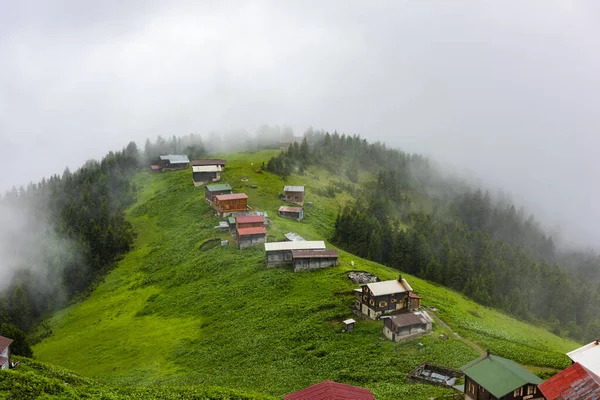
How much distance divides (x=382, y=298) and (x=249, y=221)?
41770 millimetres

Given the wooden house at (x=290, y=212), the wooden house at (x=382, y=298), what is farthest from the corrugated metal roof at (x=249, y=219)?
the wooden house at (x=382, y=298)

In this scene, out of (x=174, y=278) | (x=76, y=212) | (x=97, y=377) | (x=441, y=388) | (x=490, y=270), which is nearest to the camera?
(x=441, y=388)

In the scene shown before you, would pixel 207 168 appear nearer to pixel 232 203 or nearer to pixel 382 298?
pixel 232 203

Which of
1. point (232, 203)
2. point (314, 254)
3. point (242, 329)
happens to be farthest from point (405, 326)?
point (232, 203)

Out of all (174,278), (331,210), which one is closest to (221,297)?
(174,278)

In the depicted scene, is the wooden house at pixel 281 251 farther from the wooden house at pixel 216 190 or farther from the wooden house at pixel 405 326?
the wooden house at pixel 216 190

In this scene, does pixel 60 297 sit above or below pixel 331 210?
below

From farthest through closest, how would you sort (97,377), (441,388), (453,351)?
(97,377)
(453,351)
(441,388)

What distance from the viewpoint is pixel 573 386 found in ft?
138

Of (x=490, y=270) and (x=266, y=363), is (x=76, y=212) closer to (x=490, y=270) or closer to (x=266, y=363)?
(x=266, y=363)

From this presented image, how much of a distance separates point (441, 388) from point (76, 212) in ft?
398

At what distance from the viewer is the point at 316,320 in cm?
7069

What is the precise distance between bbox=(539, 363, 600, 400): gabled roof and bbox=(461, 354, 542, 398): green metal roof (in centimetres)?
183

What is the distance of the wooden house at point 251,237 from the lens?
326 feet
